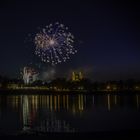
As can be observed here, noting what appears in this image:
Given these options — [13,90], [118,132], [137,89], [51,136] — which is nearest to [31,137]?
[51,136]

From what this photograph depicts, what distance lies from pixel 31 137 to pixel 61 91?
166 metres

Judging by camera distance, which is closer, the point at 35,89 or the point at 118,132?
the point at 118,132

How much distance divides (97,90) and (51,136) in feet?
574

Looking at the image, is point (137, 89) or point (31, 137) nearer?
point (31, 137)

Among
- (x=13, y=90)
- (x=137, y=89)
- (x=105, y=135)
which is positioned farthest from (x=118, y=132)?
(x=137, y=89)

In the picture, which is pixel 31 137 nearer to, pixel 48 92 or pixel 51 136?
pixel 51 136

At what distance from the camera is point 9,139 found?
13.7 meters

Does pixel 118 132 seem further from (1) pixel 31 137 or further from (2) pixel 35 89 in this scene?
(2) pixel 35 89

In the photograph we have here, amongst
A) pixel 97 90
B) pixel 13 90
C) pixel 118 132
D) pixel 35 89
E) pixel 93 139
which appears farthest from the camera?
pixel 97 90

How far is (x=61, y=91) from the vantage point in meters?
180

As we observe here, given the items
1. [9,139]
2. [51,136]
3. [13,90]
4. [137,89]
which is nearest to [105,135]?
[51,136]

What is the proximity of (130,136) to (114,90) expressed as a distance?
171 metres

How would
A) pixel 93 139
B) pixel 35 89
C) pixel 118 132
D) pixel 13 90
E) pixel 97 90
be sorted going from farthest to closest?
pixel 97 90
pixel 35 89
pixel 13 90
pixel 118 132
pixel 93 139

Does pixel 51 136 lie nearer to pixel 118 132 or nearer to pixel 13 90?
pixel 118 132
